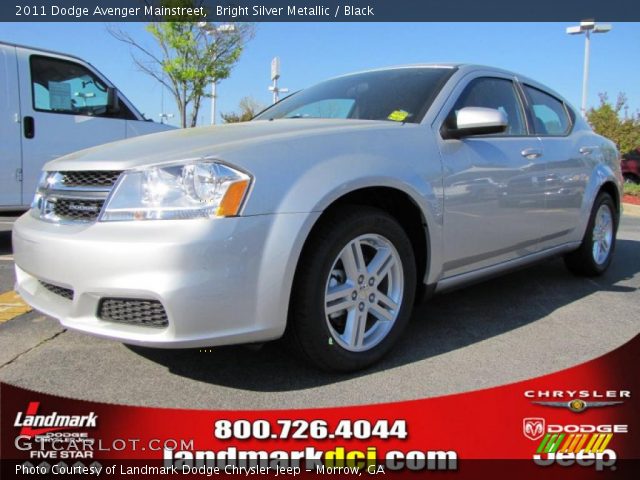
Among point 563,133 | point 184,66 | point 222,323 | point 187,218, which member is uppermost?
point 184,66

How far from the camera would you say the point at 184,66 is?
14.9 metres

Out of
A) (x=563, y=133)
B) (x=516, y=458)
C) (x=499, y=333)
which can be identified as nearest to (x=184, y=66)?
(x=563, y=133)

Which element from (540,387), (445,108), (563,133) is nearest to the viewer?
(540,387)

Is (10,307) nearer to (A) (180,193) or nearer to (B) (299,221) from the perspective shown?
(A) (180,193)

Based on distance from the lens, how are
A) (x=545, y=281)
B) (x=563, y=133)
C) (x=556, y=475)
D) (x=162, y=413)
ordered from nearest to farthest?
1. (x=556, y=475)
2. (x=162, y=413)
3. (x=563, y=133)
4. (x=545, y=281)

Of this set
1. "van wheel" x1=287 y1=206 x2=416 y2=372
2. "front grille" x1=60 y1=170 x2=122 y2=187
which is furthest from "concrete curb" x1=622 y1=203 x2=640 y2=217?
"front grille" x1=60 y1=170 x2=122 y2=187

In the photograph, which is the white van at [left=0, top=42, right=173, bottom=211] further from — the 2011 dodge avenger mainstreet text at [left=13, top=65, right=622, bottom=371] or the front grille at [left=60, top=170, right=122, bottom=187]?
the front grille at [left=60, top=170, right=122, bottom=187]

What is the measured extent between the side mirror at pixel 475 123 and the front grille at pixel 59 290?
1974mm

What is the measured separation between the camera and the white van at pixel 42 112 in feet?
18.0

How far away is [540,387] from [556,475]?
0.50m

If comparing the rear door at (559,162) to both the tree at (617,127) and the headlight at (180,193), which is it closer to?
the headlight at (180,193)

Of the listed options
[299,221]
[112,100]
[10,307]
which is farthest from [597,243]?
[112,100]

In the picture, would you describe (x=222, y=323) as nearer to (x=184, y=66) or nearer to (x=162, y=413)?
(x=162, y=413)

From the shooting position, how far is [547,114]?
4125 mm
